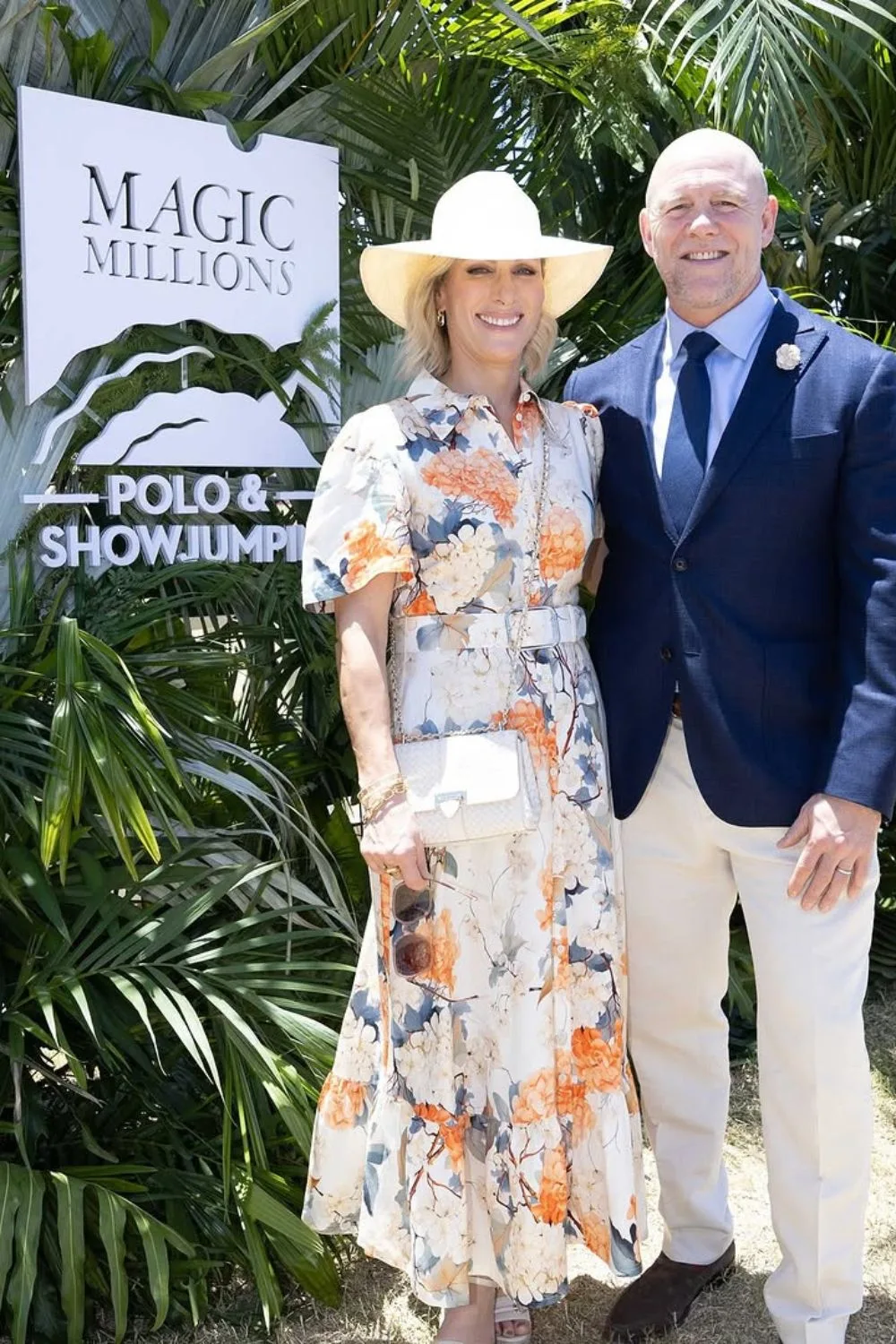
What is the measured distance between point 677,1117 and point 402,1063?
0.64 metres

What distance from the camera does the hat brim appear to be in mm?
2402

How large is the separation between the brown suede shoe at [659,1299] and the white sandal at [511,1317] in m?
0.16

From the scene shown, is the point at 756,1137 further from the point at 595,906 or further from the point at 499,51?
the point at 499,51

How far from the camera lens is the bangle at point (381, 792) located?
89.4 inches

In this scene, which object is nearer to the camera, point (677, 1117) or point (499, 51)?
point (677, 1117)

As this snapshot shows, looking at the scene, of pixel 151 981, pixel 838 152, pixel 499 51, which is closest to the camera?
pixel 151 981

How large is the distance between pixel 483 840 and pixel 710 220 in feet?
3.50

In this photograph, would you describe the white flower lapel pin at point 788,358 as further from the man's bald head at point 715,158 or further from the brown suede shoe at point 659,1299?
the brown suede shoe at point 659,1299

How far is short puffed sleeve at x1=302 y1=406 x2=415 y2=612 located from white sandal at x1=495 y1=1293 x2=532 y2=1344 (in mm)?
1314

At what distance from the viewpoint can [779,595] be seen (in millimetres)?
2352

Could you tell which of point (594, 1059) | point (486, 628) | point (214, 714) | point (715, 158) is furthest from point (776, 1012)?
point (715, 158)

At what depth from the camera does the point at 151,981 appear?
263 cm

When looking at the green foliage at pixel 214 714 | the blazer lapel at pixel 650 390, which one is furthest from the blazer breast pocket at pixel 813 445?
the green foliage at pixel 214 714

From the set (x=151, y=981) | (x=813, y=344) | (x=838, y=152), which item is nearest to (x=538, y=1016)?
(x=151, y=981)
